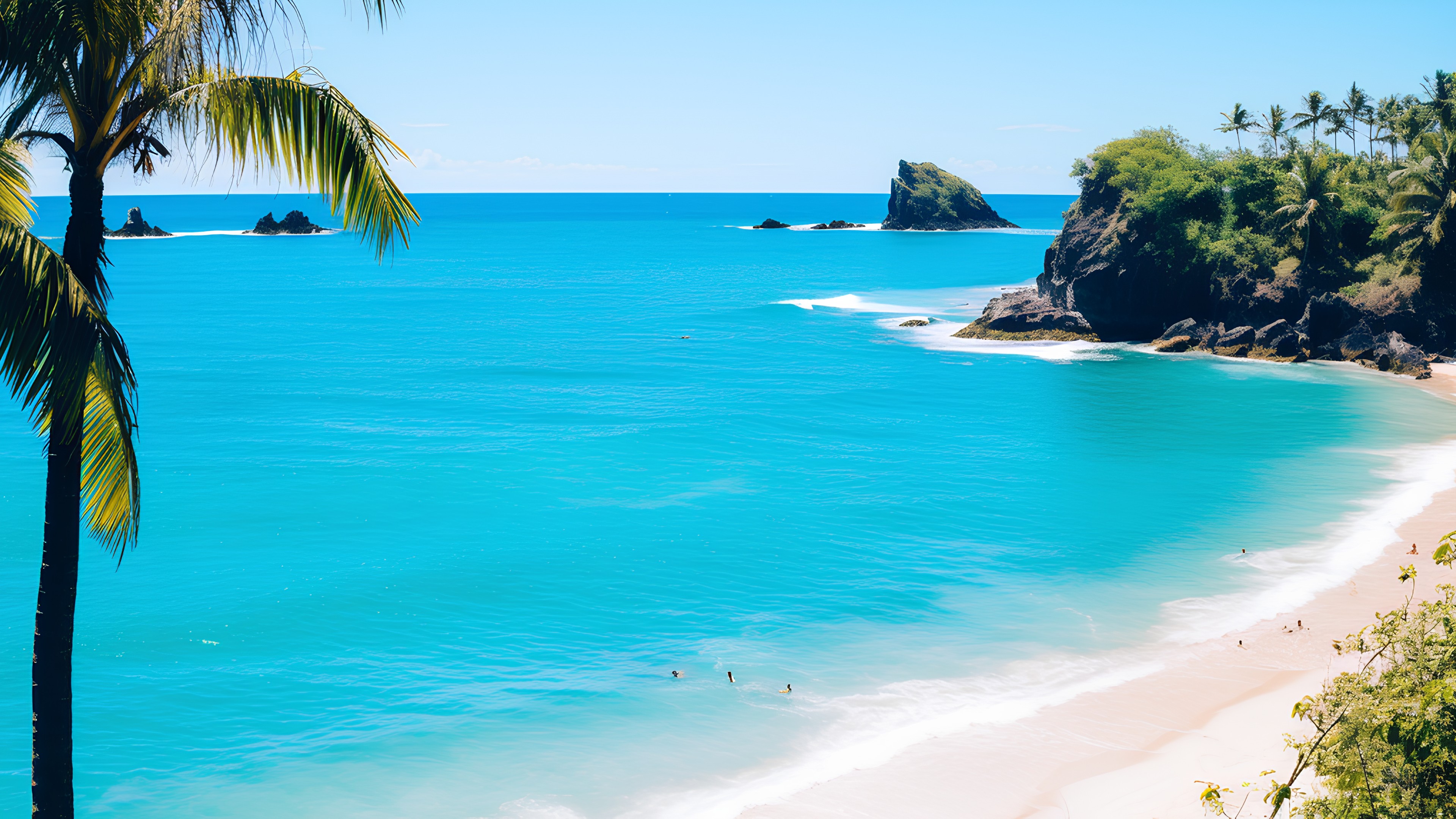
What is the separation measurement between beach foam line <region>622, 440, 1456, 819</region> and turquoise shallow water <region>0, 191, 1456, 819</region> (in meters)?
0.20

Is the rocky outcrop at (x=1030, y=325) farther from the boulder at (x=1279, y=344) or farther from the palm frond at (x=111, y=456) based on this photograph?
the palm frond at (x=111, y=456)

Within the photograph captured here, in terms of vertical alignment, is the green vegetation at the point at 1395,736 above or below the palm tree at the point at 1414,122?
below

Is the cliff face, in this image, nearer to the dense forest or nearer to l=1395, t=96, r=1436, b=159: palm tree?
the dense forest

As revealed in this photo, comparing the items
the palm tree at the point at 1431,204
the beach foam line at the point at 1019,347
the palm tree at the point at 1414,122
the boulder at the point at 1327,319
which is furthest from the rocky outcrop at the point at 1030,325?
the palm tree at the point at 1414,122

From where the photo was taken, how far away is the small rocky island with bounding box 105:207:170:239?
7500 inches

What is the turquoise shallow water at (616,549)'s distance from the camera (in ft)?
60.0

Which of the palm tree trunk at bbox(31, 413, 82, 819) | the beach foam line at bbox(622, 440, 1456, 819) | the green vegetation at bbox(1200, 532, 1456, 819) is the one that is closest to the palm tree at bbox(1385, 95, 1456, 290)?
the beach foam line at bbox(622, 440, 1456, 819)

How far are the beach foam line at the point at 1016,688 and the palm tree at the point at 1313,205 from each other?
1641 inches

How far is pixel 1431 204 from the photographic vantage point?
58.2 m

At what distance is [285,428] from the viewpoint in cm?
4469

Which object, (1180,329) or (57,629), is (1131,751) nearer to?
(57,629)

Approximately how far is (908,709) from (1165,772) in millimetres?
4892

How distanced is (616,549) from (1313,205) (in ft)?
186

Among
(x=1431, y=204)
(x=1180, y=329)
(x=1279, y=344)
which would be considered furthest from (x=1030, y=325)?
(x=1431, y=204)
